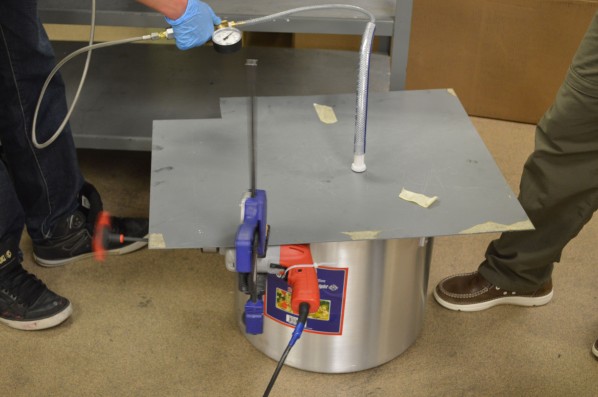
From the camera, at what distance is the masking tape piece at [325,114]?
4.78 ft

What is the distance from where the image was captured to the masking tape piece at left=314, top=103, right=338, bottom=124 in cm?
146

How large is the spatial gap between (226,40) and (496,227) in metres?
0.59

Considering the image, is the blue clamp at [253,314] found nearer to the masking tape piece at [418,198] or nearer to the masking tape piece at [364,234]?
the masking tape piece at [364,234]

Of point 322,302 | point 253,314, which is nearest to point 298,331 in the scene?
point 253,314

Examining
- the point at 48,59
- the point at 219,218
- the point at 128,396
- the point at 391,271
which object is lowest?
the point at 128,396

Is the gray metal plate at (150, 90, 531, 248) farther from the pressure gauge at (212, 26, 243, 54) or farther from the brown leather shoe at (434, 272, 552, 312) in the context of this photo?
the brown leather shoe at (434, 272, 552, 312)

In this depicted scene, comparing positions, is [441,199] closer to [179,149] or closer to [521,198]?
[521,198]

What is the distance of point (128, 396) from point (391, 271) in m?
0.59

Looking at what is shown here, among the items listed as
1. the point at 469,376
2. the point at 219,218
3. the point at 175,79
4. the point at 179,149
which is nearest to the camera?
the point at 219,218

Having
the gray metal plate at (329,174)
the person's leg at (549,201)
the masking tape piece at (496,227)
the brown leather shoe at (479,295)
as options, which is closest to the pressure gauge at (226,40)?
the gray metal plate at (329,174)

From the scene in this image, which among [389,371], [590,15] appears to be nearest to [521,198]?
[389,371]

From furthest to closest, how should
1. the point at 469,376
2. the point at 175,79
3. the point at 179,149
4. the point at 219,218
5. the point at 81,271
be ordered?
the point at 175,79 → the point at 81,271 → the point at 469,376 → the point at 179,149 → the point at 219,218

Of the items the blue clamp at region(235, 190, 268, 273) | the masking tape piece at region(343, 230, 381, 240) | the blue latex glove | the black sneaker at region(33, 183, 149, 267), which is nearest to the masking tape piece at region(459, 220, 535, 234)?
the masking tape piece at region(343, 230, 381, 240)

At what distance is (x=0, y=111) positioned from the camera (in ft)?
5.15
